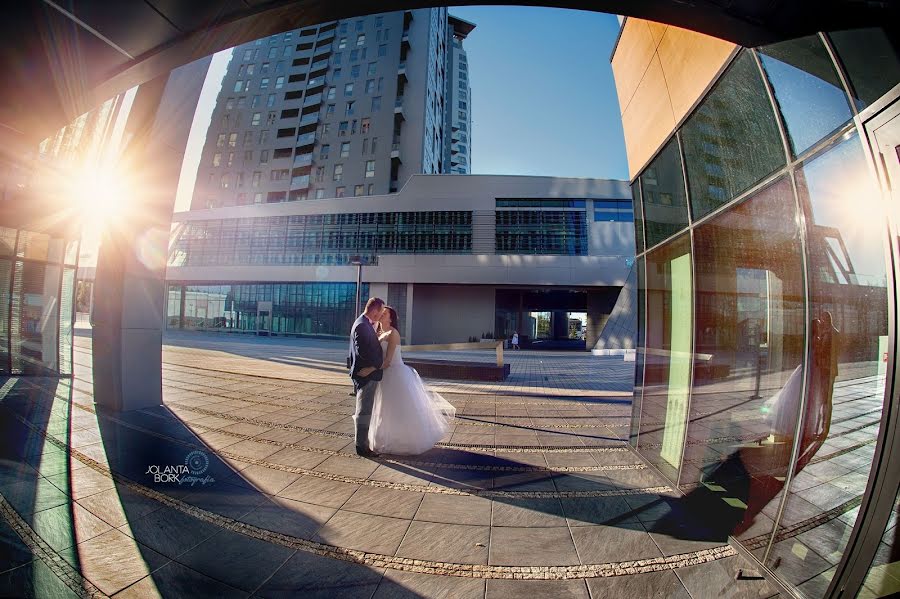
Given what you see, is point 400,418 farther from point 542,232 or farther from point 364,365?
point 542,232

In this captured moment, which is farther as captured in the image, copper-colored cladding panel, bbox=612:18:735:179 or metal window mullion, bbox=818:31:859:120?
copper-colored cladding panel, bbox=612:18:735:179

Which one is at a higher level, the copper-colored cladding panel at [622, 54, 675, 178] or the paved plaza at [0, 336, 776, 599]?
the copper-colored cladding panel at [622, 54, 675, 178]

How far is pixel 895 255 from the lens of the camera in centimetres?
174

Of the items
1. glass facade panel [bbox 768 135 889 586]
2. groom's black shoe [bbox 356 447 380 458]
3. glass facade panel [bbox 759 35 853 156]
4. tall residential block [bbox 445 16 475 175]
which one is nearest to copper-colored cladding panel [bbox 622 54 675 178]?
glass facade panel [bbox 759 35 853 156]

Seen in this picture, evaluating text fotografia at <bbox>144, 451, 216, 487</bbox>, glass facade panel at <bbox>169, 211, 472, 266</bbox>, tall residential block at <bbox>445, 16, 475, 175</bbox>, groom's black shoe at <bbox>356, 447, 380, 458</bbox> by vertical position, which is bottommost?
groom's black shoe at <bbox>356, 447, 380, 458</bbox>

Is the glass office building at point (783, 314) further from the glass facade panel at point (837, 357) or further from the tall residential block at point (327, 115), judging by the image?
the tall residential block at point (327, 115)

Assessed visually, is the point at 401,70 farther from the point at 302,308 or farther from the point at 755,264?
the point at 755,264

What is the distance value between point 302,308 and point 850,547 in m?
36.2

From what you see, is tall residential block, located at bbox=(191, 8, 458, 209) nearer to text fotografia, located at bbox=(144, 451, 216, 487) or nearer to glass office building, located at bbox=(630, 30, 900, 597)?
text fotografia, located at bbox=(144, 451, 216, 487)

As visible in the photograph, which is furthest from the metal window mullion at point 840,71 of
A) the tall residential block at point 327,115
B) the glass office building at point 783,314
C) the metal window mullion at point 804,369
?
the tall residential block at point 327,115

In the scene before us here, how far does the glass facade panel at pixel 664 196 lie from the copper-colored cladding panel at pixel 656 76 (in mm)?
244

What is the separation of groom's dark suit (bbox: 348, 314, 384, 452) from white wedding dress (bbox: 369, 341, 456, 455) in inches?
4.3

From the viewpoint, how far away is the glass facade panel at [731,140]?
282 cm

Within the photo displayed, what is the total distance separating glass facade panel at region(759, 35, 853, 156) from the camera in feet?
7.07
